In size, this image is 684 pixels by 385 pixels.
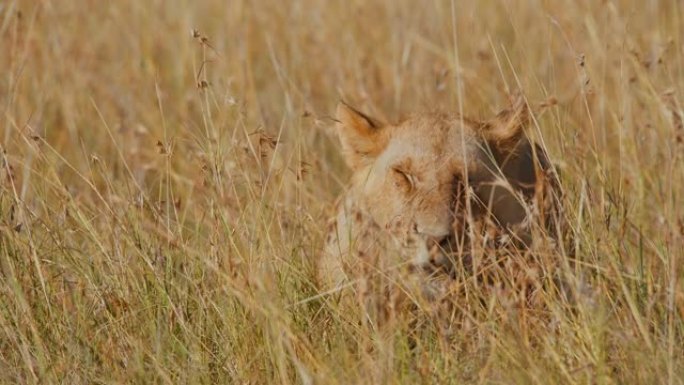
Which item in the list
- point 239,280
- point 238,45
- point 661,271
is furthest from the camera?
point 238,45

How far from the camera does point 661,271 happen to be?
425cm

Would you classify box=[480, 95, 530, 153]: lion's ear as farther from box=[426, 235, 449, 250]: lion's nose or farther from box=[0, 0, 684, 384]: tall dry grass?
box=[426, 235, 449, 250]: lion's nose

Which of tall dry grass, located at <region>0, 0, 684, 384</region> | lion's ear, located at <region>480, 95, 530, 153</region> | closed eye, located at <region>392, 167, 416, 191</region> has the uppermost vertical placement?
lion's ear, located at <region>480, 95, 530, 153</region>

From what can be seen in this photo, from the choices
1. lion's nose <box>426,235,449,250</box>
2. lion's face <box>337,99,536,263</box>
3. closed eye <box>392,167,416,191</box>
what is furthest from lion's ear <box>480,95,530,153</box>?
lion's nose <box>426,235,449,250</box>

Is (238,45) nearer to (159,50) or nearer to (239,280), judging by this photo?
(159,50)

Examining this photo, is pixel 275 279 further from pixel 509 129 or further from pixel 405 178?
pixel 509 129

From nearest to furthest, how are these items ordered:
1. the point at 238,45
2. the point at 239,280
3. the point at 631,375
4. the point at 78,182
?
the point at 631,375
the point at 239,280
the point at 78,182
the point at 238,45

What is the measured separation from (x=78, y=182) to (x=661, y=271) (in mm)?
2738

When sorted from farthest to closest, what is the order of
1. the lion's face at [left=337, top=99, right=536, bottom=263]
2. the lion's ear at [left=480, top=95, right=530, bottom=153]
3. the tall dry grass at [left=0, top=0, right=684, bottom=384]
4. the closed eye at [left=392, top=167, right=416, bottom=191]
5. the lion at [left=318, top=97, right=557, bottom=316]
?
the lion's ear at [left=480, top=95, right=530, bottom=153] → the closed eye at [left=392, top=167, right=416, bottom=191] → the lion's face at [left=337, top=99, right=536, bottom=263] → the lion at [left=318, top=97, right=557, bottom=316] → the tall dry grass at [left=0, top=0, right=684, bottom=384]

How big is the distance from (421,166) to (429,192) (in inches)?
5.9

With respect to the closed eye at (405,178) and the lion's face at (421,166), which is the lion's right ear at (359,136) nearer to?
the lion's face at (421,166)

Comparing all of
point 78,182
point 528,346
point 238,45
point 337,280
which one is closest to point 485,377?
point 528,346

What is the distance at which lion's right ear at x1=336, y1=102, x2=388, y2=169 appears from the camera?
4.60 metres

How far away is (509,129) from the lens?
4.50m
